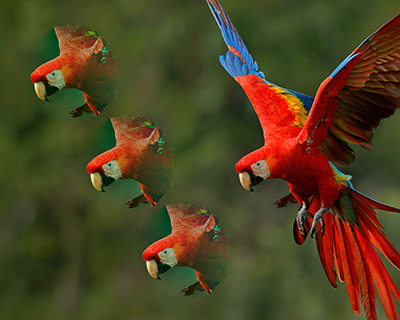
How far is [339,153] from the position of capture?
3.16 ft

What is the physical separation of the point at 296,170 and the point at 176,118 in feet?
6.52

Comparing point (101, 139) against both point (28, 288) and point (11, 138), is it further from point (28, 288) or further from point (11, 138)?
point (28, 288)

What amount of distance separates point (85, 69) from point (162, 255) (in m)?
0.25

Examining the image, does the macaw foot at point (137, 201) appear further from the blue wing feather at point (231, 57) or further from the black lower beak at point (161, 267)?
the blue wing feather at point (231, 57)

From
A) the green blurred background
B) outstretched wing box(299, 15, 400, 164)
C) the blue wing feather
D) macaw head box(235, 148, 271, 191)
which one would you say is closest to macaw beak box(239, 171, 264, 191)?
macaw head box(235, 148, 271, 191)

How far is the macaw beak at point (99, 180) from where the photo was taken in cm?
74

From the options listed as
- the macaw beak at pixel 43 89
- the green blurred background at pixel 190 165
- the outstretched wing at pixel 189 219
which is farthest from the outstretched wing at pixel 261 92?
the green blurred background at pixel 190 165

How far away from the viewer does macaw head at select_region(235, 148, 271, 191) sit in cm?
82

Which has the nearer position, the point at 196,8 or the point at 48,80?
the point at 48,80

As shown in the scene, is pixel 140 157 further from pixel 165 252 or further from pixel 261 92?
→ pixel 261 92

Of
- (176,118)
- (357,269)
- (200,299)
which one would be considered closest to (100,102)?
(357,269)

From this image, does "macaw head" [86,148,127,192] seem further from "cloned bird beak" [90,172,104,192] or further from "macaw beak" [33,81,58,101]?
"macaw beak" [33,81,58,101]

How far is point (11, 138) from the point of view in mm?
2932

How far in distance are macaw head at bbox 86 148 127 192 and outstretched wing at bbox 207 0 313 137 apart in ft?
0.94
